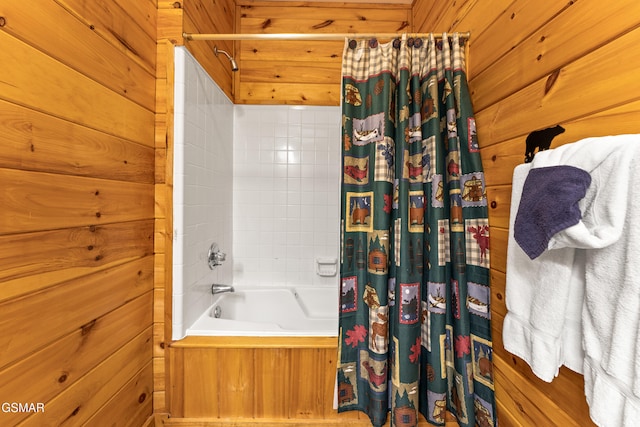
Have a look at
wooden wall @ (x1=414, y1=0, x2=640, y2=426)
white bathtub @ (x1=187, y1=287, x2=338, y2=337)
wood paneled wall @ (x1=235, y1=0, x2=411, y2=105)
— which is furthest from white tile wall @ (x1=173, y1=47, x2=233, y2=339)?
wooden wall @ (x1=414, y1=0, x2=640, y2=426)

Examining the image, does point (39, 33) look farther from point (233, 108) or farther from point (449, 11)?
point (449, 11)

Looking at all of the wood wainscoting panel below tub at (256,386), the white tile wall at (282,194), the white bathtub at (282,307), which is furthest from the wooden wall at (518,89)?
the white bathtub at (282,307)

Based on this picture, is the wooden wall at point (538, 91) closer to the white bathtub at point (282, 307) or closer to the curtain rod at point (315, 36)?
the curtain rod at point (315, 36)

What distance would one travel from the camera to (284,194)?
7.32 feet

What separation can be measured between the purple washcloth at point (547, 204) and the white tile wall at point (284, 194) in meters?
1.59

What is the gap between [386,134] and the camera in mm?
1160

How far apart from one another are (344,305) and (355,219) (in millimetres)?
363

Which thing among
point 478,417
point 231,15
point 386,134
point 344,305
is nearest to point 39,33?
point 386,134

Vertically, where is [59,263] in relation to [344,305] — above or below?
above

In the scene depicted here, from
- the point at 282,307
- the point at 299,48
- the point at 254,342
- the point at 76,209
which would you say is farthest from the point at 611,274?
the point at 299,48

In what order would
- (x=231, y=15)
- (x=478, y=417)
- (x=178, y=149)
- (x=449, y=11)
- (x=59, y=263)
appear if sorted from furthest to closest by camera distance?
(x=231, y=15), (x=449, y=11), (x=178, y=149), (x=478, y=417), (x=59, y=263)

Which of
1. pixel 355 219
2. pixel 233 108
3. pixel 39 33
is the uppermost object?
pixel 233 108

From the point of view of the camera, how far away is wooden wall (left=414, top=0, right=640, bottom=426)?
2.14ft

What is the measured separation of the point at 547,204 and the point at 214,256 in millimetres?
1626
